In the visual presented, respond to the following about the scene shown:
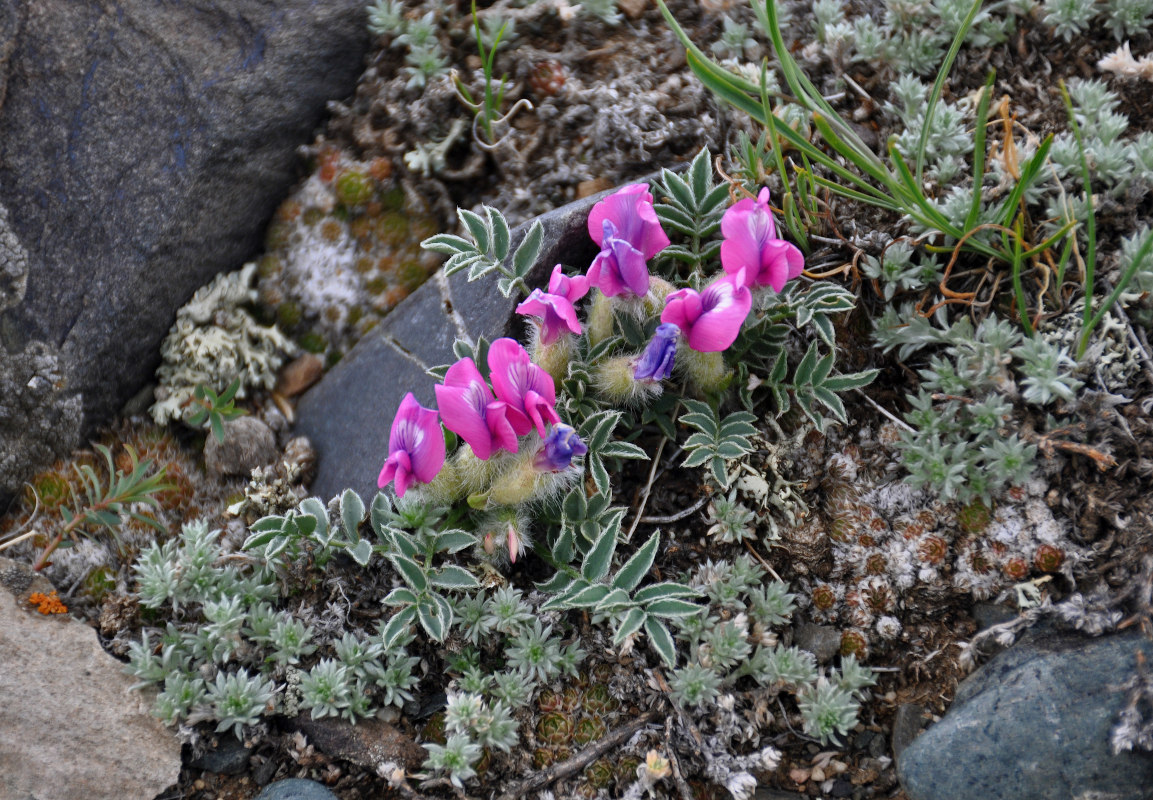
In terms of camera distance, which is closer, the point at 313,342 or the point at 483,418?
Answer: the point at 483,418

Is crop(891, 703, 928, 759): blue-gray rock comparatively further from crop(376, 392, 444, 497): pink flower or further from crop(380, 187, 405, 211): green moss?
crop(380, 187, 405, 211): green moss

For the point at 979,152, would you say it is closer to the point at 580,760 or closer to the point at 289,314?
the point at 580,760

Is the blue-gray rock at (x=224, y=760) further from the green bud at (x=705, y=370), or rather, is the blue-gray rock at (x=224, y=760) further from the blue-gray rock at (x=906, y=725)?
the blue-gray rock at (x=906, y=725)

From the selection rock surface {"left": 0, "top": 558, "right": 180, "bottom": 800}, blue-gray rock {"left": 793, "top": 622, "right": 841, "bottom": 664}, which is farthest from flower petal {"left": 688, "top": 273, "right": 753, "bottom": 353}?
rock surface {"left": 0, "top": 558, "right": 180, "bottom": 800}

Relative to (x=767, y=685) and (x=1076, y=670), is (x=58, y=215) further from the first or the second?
(x=1076, y=670)

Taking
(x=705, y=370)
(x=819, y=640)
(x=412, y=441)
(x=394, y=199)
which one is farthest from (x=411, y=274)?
(x=819, y=640)

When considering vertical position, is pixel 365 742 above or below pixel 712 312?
below
